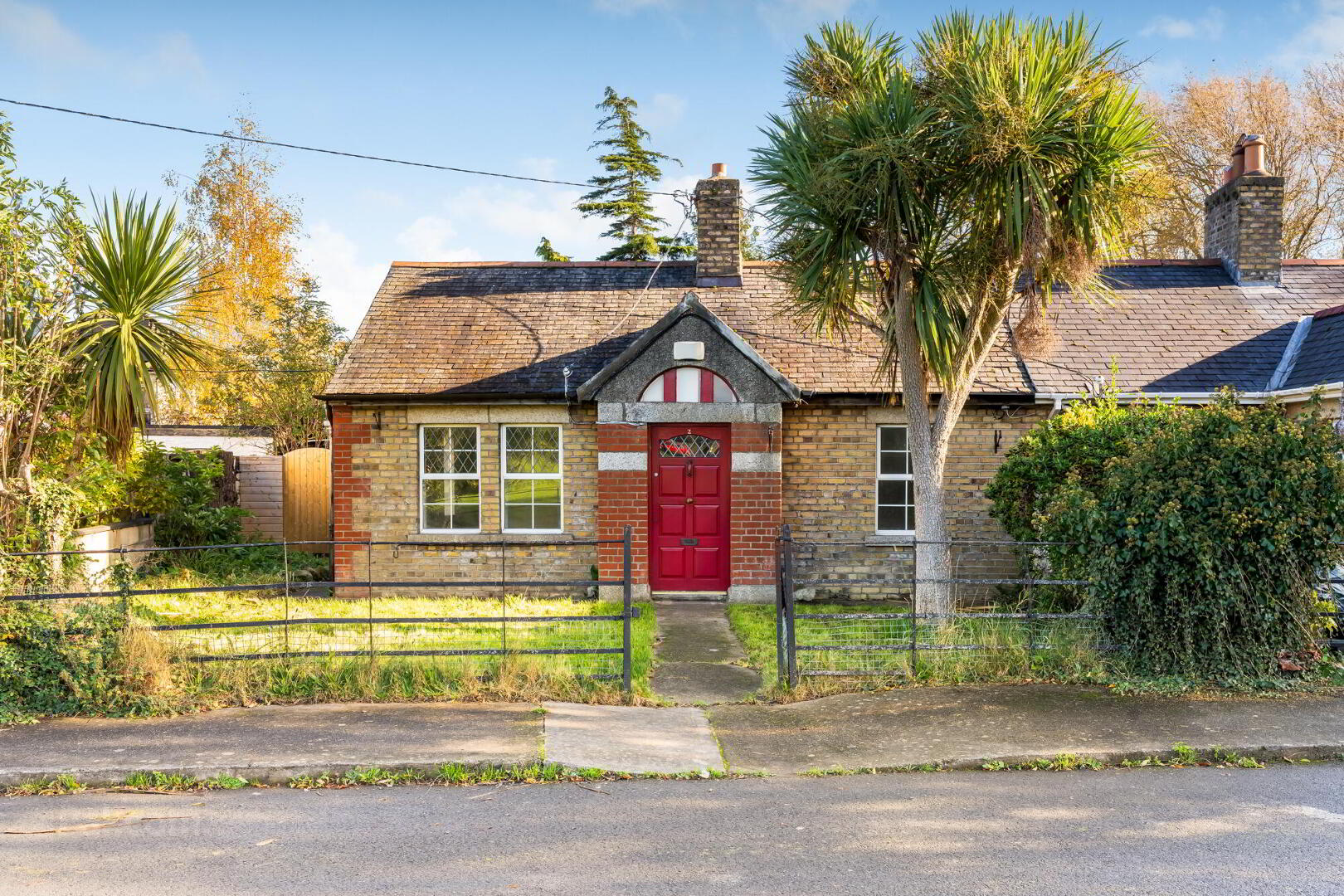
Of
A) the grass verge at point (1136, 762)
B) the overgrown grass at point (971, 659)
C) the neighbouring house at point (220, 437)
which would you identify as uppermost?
the neighbouring house at point (220, 437)

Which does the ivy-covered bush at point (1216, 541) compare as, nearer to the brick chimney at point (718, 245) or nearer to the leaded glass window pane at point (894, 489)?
the leaded glass window pane at point (894, 489)

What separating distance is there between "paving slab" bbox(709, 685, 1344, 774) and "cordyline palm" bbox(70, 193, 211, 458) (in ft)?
21.2

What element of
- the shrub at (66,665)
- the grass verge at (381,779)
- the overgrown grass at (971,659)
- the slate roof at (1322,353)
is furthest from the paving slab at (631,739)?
the slate roof at (1322,353)

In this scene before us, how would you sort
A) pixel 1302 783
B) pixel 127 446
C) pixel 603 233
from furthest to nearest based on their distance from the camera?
pixel 603 233 < pixel 127 446 < pixel 1302 783

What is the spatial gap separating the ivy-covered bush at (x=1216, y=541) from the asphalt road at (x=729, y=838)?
1735mm

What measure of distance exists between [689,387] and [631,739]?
6.28 meters

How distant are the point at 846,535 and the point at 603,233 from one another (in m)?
27.2

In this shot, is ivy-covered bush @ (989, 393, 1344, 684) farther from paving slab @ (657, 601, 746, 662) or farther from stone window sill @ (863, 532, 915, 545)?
stone window sill @ (863, 532, 915, 545)

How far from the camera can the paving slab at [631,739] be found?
606 cm

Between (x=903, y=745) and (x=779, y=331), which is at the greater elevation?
(x=779, y=331)

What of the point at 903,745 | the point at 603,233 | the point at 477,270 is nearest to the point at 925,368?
the point at 903,745

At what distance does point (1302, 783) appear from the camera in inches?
226

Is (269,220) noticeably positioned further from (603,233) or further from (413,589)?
(413,589)

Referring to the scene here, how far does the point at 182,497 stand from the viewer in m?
14.4
